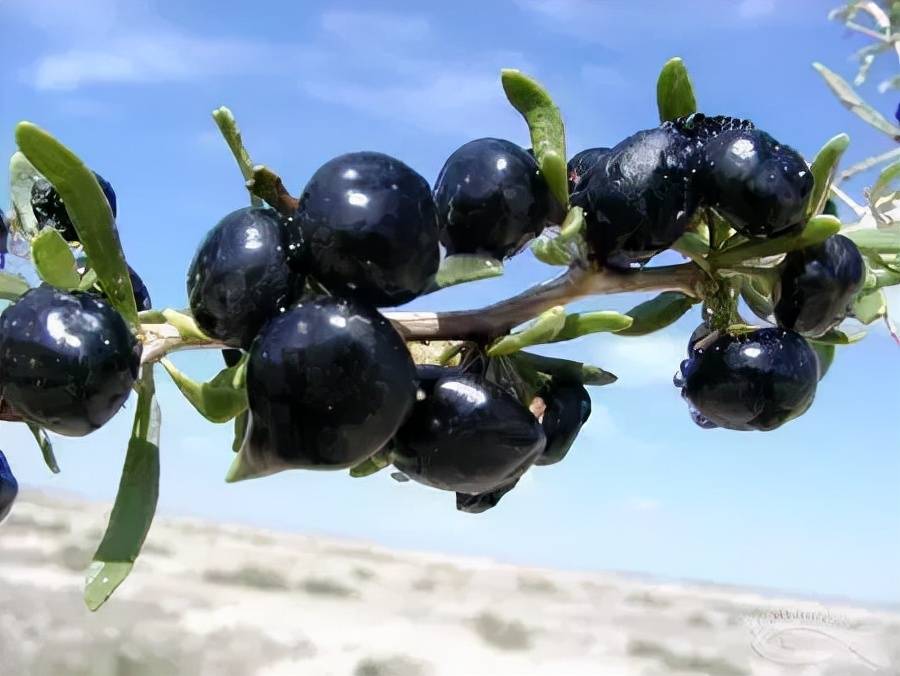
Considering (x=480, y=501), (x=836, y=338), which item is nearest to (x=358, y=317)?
(x=480, y=501)

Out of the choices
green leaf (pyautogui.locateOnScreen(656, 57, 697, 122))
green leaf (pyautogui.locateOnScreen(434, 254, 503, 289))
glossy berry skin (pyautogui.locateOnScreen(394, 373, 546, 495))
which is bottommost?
glossy berry skin (pyautogui.locateOnScreen(394, 373, 546, 495))

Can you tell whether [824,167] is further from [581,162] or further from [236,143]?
[236,143]

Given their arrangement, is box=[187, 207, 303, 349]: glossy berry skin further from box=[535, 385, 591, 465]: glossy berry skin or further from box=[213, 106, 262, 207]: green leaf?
box=[535, 385, 591, 465]: glossy berry skin

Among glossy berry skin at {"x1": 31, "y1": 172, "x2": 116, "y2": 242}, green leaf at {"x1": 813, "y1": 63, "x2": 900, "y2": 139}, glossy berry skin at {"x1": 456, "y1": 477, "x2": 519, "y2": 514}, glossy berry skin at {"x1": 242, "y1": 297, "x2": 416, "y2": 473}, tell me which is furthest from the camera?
green leaf at {"x1": 813, "y1": 63, "x2": 900, "y2": 139}

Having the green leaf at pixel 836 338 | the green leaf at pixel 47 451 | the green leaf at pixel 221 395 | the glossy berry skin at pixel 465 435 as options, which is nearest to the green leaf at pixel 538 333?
the glossy berry skin at pixel 465 435

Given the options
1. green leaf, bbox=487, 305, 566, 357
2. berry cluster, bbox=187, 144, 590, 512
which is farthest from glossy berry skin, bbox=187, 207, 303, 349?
green leaf, bbox=487, 305, 566, 357

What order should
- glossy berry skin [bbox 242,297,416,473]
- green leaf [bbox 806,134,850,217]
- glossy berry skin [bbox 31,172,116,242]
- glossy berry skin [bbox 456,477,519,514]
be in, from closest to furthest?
glossy berry skin [bbox 242,297,416,473] < green leaf [bbox 806,134,850,217] < glossy berry skin [bbox 456,477,519,514] < glossy berry skin [bbox 31,172,116,242]

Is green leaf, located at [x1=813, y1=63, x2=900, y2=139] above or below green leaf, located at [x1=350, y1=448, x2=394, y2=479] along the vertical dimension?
above
